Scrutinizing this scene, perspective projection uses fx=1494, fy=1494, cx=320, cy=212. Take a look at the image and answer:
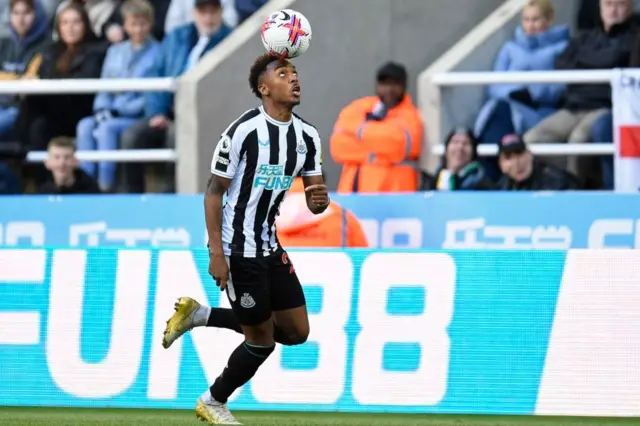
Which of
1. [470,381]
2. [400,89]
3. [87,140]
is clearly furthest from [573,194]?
[87,140]

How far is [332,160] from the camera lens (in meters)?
13.6

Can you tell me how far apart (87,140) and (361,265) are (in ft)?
16.4

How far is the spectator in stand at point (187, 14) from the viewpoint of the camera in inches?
554

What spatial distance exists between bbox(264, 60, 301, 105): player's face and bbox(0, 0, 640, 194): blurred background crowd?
175 inches

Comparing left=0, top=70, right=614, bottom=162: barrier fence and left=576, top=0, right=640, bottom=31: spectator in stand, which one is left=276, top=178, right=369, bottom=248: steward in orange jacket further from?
left=576, top=0, right=640, bottom=31: spectator in stand

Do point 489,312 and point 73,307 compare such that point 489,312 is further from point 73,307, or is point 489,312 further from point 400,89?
point 400,89

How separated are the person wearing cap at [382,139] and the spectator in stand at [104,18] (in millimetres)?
2753

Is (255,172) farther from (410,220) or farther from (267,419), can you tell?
(410,220)

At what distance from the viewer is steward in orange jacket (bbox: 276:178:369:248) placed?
34.8 feet

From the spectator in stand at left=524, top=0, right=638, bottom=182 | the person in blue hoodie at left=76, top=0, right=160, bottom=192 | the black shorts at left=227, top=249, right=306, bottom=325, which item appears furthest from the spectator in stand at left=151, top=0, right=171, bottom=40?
the black shorts at left=227, top=249, right=306, bottom=325

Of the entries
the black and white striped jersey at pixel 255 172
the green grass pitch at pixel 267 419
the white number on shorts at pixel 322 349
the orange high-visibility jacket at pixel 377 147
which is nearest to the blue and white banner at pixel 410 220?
the orange high-visibility jacket at pixel 377 147

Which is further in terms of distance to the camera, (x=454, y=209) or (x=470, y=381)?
(x=454, y=209)

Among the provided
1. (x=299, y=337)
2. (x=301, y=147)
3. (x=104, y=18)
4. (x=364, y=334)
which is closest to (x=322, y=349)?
(x=364, y=334)

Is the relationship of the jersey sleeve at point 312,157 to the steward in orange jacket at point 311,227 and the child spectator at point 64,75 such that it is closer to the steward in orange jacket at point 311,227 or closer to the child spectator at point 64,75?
the steward in orange jacket at point 311,227
